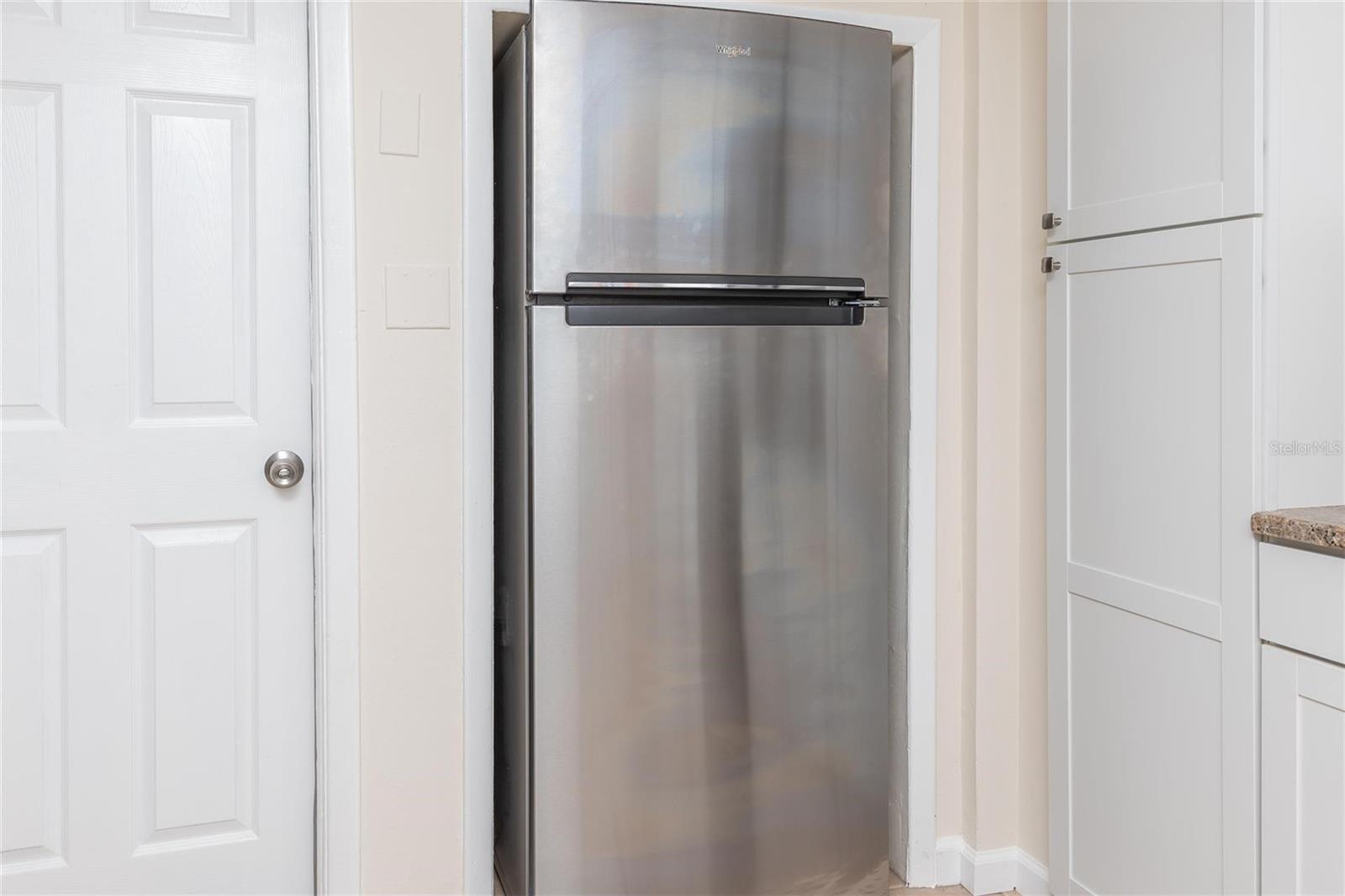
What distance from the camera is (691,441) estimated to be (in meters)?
1.80

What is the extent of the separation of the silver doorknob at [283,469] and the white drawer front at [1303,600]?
1651 millimetres

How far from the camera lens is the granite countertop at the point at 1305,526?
1.37 m

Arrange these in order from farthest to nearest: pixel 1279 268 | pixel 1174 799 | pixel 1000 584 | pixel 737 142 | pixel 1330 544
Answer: pixel 1000 584 < pixel 737 142 < pixel 1174 799 < pixel 1279 268 < pixel 1330 544

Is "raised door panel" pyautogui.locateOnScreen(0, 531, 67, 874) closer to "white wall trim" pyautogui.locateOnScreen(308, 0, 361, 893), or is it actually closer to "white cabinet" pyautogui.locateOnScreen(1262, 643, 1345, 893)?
"white wall trim" pyautogui.locateOnScreen(308, 0, 361, 893)

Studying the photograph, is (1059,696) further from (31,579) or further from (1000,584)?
(31,579)

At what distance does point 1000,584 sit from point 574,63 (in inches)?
54.3

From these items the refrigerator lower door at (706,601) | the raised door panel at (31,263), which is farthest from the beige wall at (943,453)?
the raised door panel at (31,263)

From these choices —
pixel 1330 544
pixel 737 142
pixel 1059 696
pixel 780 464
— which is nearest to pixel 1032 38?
pixel 737 142

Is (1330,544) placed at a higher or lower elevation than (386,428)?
lower

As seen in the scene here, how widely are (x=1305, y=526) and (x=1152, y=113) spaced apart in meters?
0.77

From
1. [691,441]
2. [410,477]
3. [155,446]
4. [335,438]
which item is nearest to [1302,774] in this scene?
[691,441]

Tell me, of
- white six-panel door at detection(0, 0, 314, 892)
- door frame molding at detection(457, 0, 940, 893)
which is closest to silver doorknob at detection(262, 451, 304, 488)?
white six-panel door at detection(0, 0, 314, 892)

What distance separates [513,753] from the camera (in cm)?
192

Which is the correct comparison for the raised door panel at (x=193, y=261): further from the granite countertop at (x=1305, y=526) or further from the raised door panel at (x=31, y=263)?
the granite countertop at (x=1305, y=526)
